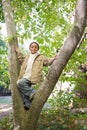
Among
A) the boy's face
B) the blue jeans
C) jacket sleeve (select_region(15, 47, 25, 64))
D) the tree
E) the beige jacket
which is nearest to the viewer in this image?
the tree

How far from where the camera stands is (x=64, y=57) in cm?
435

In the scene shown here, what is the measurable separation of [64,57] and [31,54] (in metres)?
1.13

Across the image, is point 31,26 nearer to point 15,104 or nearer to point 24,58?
point 24,58

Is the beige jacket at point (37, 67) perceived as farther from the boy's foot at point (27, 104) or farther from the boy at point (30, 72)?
the boy's foot at point (27, 104)

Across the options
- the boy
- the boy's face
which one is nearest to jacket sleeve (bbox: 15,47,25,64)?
the boy

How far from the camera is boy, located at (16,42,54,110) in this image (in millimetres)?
4559

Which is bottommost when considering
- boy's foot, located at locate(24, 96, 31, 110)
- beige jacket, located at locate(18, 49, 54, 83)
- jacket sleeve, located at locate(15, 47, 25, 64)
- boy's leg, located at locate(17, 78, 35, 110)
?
boy's foot, located at locate(24, 96, 31, 110)

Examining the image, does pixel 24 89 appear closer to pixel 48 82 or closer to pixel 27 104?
pixel 27 104

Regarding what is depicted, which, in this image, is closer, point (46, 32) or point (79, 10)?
point (79, 10)

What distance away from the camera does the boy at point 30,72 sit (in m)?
4.56

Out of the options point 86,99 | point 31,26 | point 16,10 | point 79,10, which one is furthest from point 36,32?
point 86,99

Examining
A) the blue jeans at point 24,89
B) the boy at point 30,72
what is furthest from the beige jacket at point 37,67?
the blue jeans at point 24,89

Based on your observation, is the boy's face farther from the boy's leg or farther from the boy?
the boy's leg

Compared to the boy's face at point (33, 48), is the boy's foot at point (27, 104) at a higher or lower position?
lower
